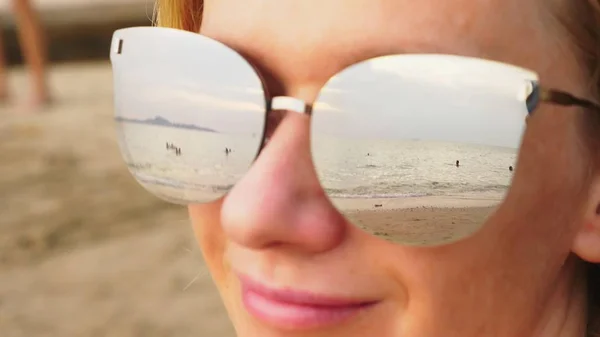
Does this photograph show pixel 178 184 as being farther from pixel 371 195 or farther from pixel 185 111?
pixel 371 195

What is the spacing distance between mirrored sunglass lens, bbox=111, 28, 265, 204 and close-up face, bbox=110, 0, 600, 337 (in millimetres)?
16

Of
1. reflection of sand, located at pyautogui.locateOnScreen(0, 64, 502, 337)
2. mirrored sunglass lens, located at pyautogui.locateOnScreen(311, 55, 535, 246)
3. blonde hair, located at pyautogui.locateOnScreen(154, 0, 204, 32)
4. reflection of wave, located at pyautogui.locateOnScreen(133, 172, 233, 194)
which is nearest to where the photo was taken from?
mirrored sunglass lens, located at pyautogui.locateOnScreen(311, 55, 535, 246)

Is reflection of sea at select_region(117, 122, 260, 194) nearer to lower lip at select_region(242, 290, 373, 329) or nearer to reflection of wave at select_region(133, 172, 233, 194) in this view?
reflection of wave at select_region(133, 172, 233, 194)

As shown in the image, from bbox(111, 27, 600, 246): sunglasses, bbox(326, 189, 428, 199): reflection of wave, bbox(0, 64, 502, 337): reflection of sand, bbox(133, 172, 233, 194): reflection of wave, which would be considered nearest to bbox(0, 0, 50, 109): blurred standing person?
bbox(0, 64, 502, 337): reflection of sand

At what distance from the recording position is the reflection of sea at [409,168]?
583 millimetres

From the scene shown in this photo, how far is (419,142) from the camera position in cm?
58

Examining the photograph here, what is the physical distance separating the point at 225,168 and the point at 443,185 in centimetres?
20

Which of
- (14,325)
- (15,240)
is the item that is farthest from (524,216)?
(15,240)

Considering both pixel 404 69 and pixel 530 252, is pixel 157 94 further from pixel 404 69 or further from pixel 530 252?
pixel 530 252

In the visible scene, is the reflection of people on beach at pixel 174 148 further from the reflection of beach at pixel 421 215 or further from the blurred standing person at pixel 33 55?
the blurred standing person at pixel 33 55

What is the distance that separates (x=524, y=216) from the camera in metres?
0.63

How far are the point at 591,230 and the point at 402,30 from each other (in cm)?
28

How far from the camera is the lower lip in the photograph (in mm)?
654

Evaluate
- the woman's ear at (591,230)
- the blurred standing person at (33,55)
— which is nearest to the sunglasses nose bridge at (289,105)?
the woman's ear at (591,230)
